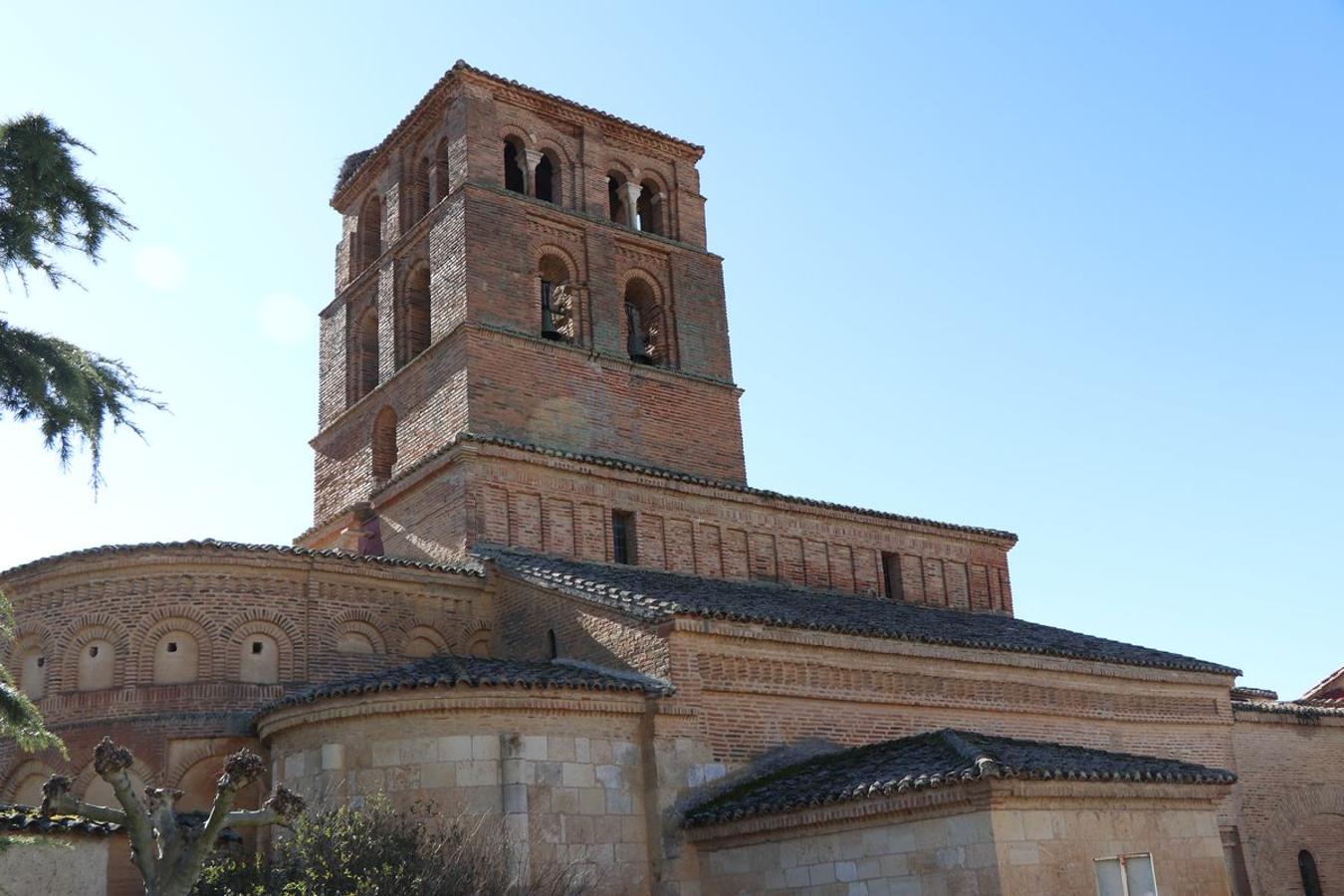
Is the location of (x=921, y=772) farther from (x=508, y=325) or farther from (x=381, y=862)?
(x=508, y=325)

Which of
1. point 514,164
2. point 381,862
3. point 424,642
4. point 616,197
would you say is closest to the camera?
point 381,862

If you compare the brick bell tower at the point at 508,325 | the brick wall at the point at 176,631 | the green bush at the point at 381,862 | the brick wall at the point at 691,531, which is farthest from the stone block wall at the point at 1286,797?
the brick wall at the point at 176,631

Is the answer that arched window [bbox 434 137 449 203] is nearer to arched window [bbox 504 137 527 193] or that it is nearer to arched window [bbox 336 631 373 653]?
arched window [bbox 504 137 527 193]

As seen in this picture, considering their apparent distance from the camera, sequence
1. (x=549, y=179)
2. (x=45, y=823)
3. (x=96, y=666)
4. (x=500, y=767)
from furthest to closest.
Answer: (x=549, y=179) < (x=96, y=666) < (x=500, y=767) < (x=45, y=823)

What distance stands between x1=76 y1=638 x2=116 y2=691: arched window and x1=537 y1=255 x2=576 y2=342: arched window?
887 cm

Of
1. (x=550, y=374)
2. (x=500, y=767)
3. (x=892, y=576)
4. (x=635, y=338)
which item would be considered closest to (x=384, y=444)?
(x=550, y=374)

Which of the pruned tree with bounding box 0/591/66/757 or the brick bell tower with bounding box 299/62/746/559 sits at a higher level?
the brick bell tower with bounding box 299/62/746/559

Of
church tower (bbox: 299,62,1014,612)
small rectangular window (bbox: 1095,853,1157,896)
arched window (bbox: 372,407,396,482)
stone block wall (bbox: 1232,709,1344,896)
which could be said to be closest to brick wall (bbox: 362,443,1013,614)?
church tower (bbox: 299,62,1014,612)

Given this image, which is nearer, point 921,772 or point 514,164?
point 921,772

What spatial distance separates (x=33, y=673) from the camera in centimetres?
1596

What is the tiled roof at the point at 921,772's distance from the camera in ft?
41.7

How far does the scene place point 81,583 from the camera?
16016 millimetres

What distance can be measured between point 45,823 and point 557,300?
1272 centimetres

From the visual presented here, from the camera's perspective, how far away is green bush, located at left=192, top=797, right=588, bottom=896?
1146 cm
